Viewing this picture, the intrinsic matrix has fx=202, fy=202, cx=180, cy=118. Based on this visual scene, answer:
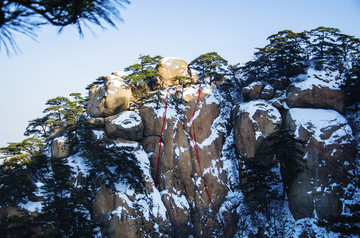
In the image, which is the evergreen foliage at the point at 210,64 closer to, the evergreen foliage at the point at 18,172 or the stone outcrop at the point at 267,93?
the stone outcrop at the point at 267,93

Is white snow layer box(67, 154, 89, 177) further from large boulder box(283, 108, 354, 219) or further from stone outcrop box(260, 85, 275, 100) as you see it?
stone outcrop box(260, 85, 275, 100)

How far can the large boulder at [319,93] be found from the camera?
1831cm

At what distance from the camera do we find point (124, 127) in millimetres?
19828

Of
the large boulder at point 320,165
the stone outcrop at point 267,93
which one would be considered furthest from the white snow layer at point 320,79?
the large boulder at point 320,165

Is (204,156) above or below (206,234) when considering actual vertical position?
above

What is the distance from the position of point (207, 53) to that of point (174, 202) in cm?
1786

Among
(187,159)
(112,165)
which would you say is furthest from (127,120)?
(187,159)

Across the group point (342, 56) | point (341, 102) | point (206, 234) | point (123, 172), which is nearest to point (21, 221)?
point (123, 172)

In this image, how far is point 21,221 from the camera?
1324cm

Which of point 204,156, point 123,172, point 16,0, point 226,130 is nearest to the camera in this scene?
point 16,0

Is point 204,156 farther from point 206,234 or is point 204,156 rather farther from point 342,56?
point 342,56

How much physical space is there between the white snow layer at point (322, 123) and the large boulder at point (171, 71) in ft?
41.9

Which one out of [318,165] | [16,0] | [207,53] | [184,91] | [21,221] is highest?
[207,53]

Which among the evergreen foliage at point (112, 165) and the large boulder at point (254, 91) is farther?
the large boulder at point (254, 91)
